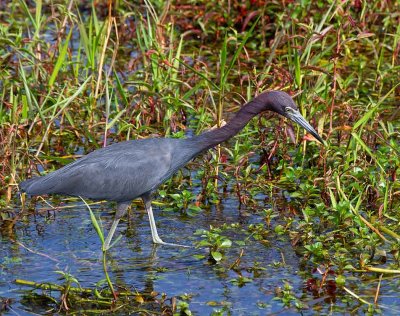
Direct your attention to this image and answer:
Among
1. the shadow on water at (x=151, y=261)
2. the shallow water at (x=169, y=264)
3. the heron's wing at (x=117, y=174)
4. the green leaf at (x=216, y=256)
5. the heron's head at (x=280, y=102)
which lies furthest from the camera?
the heron's wing at (x=117, y=174)

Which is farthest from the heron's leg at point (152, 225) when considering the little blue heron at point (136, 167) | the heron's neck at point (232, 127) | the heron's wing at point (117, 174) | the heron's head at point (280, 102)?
the heron's head at point (280, 102)

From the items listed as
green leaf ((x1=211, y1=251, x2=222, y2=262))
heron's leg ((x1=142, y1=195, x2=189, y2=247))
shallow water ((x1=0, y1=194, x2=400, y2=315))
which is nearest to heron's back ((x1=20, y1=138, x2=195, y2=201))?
heron's leg ((x1=142, y1=195, x2=189, y2=247))

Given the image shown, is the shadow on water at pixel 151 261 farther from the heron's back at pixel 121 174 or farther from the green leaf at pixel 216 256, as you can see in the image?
the heron's back at pixel 121 174

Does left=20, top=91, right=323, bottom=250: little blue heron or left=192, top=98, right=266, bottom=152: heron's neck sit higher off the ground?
left=192, top=98, right=266, bottom=152: heron's neck

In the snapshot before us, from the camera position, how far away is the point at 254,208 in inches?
275

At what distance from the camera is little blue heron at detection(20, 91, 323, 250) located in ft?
20.6

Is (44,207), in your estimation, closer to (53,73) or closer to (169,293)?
(53,73)

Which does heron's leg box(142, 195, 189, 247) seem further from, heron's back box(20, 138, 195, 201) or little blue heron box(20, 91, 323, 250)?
heron's back box(20, 138, 195, 201)

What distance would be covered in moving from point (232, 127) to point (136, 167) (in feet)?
2.28

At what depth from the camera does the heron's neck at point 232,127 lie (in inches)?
246

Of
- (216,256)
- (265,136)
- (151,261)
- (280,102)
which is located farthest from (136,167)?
(265,136)

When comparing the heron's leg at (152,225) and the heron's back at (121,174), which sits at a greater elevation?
the heron's back at (121,174)

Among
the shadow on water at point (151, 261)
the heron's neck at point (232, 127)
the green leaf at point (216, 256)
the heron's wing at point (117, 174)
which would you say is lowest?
the shadow on water at point (151, 261)

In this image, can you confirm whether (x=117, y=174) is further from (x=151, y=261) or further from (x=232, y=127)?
(x=232, y=127)
